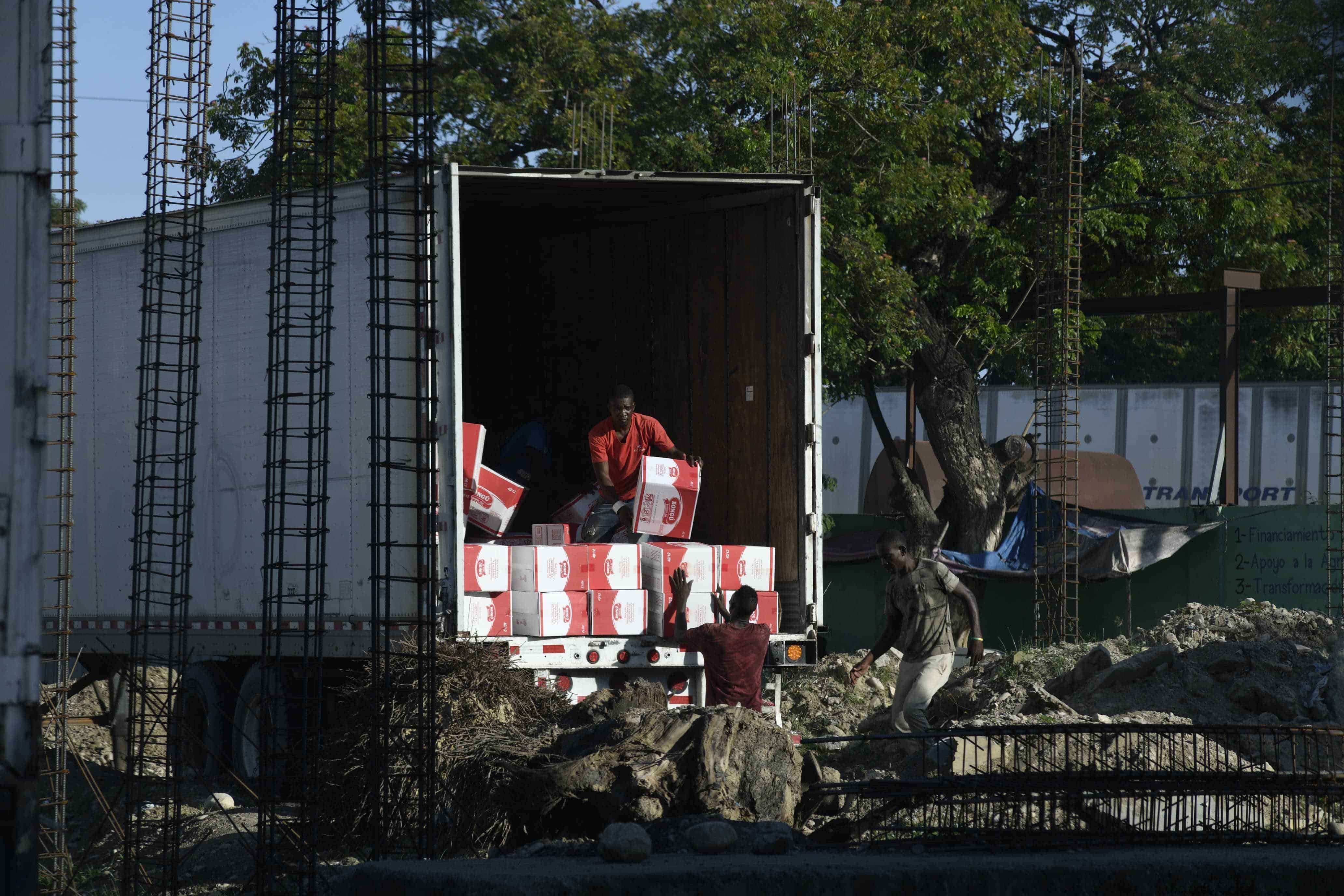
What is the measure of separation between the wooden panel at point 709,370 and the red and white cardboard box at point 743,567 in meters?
0.84

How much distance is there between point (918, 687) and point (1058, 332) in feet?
32.6

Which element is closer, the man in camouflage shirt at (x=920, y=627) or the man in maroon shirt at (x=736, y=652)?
the man in maroon shirt at (x=736, y=652)

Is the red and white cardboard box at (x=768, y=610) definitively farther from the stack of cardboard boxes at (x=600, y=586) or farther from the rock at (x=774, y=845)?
the rock at (x=774, y=845)

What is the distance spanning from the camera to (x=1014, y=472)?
63.7 ft

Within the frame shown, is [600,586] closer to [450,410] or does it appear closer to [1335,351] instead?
[450,410]

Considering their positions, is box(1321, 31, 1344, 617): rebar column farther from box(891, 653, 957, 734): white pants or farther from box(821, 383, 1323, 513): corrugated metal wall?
box(891, 653, 957, 734): white pants

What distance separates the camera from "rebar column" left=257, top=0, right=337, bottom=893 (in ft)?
21.5

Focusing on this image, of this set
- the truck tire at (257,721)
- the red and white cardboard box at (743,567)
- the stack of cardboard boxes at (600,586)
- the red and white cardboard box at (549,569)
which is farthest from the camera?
the red and white cardboard box at (743,567)

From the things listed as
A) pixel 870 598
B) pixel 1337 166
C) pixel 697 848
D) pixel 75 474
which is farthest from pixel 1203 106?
pixel 697 848

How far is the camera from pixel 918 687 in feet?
30.1

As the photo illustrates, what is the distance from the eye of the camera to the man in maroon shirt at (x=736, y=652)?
8414mm

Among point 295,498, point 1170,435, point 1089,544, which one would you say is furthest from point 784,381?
point 1170,435

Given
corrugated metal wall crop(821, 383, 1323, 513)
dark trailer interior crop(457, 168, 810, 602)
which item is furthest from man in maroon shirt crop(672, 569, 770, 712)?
corrugated metal wall crop(821, 383, 1323, 513)

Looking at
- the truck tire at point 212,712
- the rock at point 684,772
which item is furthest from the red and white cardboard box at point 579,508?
the rock at point 684,772
